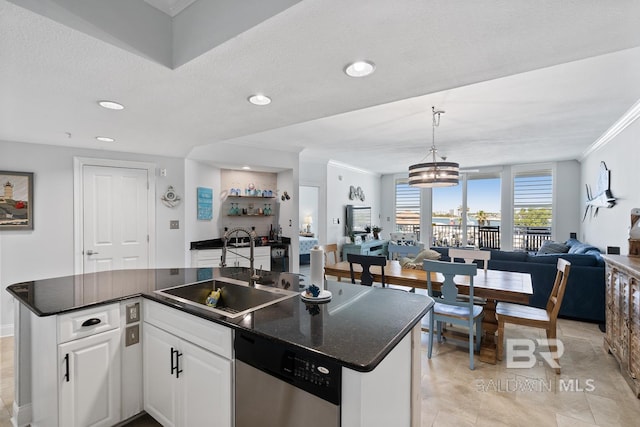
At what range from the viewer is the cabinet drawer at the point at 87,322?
166cm

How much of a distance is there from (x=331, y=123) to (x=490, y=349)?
9.78 ft

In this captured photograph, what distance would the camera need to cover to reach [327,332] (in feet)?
4.21

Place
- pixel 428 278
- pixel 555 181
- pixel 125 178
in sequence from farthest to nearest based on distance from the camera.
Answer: pixel 555 181 → pixel 125 178 → pixel 428 278

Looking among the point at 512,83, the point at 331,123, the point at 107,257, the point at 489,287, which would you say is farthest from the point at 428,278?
the point at 107,257

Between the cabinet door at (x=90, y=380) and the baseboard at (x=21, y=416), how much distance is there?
54 cm

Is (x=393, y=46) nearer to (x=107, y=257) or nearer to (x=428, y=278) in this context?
(x=428, y=278)

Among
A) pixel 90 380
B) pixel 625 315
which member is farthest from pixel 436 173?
pixel 90 380

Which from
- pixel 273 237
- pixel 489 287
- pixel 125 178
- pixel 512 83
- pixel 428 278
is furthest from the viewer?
pixel 273 237

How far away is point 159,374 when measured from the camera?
1.83 meters

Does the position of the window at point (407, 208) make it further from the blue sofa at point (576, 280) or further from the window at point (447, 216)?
the blue sofa at point (576, 280)

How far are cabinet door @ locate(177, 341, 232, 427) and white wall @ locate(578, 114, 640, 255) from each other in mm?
4212

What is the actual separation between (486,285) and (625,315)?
101 cm

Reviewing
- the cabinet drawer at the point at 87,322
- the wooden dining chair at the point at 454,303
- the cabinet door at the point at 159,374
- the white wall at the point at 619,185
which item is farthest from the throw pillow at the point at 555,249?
the cabinet drawer at the point at 87,322

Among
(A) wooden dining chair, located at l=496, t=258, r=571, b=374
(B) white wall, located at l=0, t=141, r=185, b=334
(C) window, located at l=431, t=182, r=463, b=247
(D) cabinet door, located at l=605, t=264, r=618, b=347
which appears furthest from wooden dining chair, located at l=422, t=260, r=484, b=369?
(C) window, located at l=431, t=182, r=463, b=247
